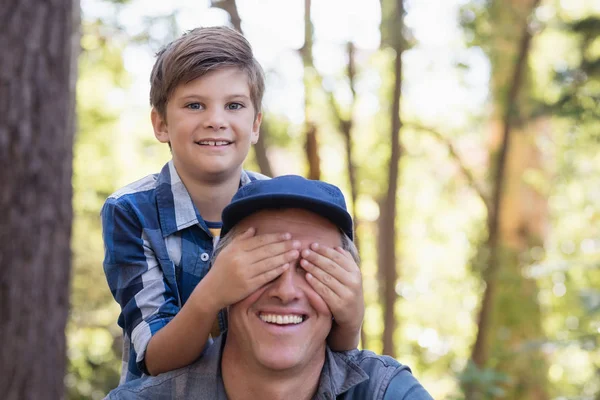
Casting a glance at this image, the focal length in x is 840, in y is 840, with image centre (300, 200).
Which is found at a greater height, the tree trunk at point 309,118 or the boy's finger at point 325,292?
the tree trunk at point 309,118

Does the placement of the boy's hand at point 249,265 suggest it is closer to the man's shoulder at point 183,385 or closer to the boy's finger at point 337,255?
the boy's finger at point 337,255

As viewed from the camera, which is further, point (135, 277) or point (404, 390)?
point (135, 277)

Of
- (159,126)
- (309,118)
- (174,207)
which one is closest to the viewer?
(174,207)

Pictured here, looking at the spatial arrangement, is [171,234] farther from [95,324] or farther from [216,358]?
[95,324]

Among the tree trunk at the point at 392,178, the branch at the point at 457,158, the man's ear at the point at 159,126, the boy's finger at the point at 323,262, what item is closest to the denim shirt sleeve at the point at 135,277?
the man's ear at the point at 159,126

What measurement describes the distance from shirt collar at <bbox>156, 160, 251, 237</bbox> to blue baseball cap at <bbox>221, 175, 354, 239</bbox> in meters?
0.52

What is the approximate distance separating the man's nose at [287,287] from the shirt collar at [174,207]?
686mm

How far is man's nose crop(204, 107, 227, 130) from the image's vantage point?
9.77 feet

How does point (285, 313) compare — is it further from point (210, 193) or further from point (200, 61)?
point (200, 61)

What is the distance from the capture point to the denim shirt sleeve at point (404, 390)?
7.91 feet

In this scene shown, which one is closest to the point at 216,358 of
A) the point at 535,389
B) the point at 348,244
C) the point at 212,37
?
the point at 348,244

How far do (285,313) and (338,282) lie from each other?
0.18m

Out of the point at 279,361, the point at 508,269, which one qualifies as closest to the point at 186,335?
the point at 279,361

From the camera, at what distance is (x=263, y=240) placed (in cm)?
241
